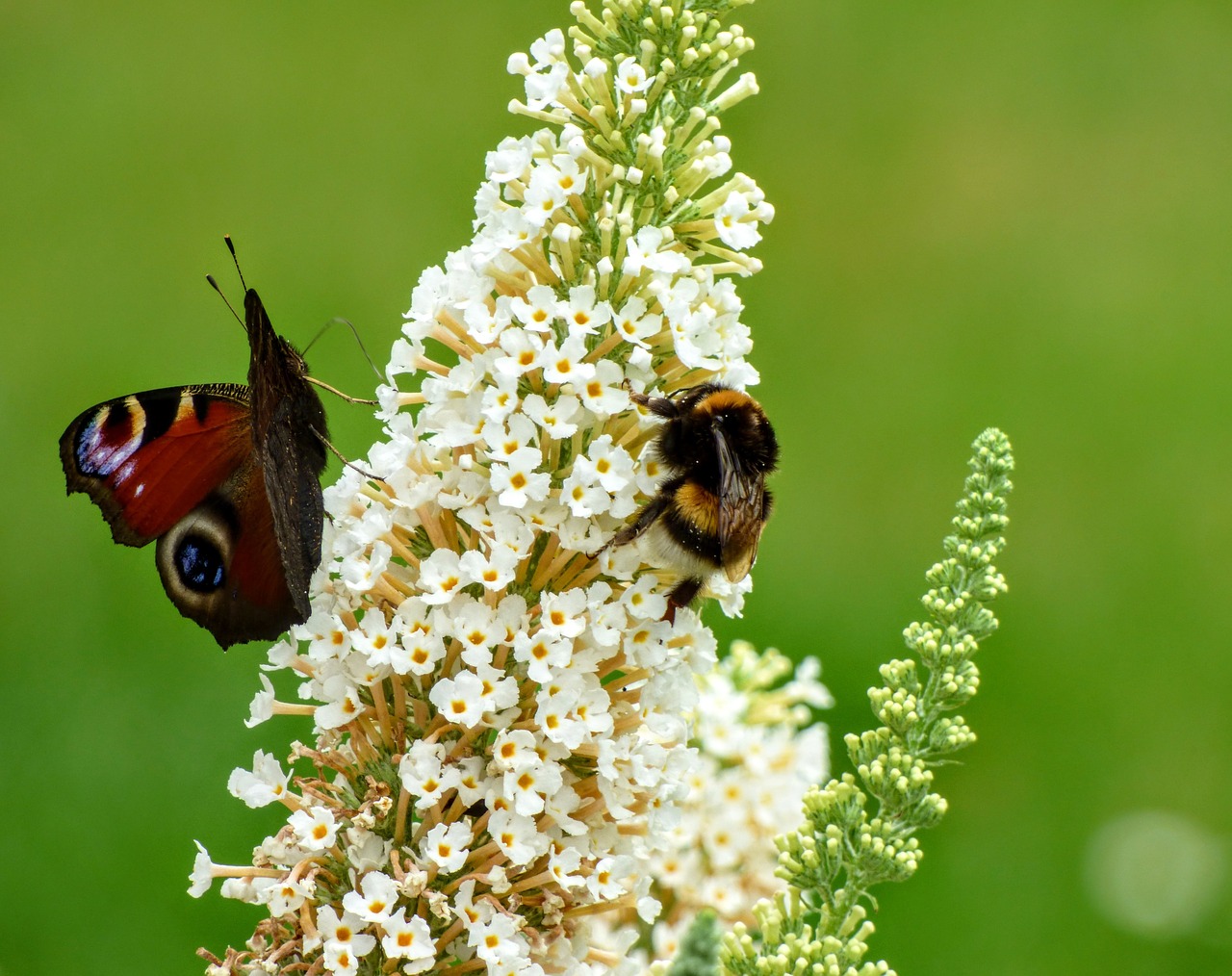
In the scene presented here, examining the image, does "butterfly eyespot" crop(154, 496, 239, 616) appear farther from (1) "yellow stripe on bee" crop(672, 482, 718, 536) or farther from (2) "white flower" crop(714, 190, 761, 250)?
(2) "white flower" crop(714, 190, 761, 250)

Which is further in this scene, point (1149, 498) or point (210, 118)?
point (210, 118)

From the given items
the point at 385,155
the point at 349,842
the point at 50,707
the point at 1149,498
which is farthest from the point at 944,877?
the point at 385,155

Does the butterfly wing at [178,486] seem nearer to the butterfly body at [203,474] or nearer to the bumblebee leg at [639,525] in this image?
the butterfly body at [203,474]

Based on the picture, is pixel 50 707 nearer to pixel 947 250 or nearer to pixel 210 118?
pixel 210 118

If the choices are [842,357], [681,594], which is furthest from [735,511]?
[842,357]

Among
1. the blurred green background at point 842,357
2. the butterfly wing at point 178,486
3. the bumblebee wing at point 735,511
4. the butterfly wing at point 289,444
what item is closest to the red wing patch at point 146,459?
the butterfly wing at point 178,486

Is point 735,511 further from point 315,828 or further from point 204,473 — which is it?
point 204,473
